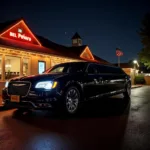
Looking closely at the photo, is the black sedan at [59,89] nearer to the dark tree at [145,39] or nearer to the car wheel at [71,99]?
the car wheel at [71,99]

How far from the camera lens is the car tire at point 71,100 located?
6.90 m

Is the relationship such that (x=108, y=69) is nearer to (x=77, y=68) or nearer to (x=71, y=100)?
(x=77, y=68)

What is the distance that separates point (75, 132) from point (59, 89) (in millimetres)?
1751

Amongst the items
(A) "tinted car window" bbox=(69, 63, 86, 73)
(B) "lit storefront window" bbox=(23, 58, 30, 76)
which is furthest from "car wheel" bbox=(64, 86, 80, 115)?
(B) "lit storefront window" bbox=(23, 58, 30, 76)

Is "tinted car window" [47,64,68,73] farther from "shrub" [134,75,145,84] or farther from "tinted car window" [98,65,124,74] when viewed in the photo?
"shrub" [134,75,145,84]

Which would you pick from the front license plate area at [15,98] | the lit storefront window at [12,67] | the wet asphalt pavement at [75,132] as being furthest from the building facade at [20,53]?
the wet asphalt pavement at [75,132]

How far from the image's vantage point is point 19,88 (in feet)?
22.7

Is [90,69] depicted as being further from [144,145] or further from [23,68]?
[23,68]

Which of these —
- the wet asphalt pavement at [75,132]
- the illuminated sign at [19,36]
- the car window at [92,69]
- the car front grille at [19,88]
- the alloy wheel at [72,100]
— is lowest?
the wet asphalt pavement at [75,132]

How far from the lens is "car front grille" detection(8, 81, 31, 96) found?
6.73 metres

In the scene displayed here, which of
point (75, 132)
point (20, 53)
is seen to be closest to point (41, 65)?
point (20, 53)

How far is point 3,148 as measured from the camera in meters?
4.11

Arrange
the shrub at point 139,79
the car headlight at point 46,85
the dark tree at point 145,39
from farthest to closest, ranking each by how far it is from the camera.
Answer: the dark tree at point 145,39
the shrub at point 139,79
the car headlight at point 46,85

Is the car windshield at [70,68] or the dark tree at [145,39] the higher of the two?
the dark tree at [145,39]
